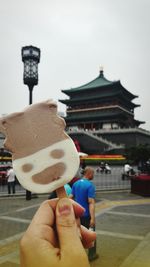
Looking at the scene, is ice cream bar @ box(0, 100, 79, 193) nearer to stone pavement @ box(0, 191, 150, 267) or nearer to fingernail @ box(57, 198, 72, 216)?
fingernail @ box(57, 198, 72, 216)

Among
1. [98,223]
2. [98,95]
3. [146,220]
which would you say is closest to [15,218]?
[98,223]

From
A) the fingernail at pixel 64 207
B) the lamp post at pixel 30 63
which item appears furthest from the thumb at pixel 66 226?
the lamp post at pixel 30 63

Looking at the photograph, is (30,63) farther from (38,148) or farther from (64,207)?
(64,207)

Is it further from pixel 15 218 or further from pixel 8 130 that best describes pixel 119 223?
pixel 8 130

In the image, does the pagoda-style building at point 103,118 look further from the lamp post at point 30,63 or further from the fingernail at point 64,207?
the fingernail at point 64,207

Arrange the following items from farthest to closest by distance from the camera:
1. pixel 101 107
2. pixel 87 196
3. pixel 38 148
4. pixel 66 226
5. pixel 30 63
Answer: pixel 101 107, pixel 30 63, pixel 87 196, pixel 38 148, pixel 66 226

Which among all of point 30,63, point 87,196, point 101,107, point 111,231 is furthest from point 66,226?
point 101,107

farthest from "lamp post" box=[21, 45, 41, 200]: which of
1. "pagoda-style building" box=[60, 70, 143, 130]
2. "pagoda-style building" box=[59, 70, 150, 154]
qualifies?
"pagoda-style building" box=[60, 70, 143, 130]
